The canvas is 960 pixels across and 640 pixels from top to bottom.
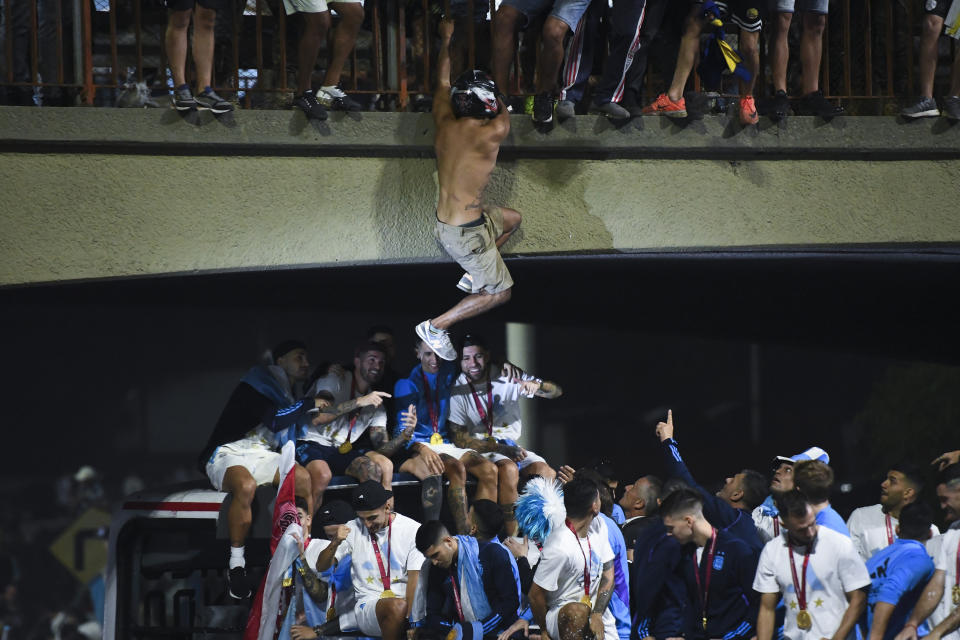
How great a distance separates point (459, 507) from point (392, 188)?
86.0 inches

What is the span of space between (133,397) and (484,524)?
8.61 meters

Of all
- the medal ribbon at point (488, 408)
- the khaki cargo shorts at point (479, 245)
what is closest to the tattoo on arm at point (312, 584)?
the medal ribbon at point (488, 408)

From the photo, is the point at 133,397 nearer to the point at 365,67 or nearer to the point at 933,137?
the point at 365,67

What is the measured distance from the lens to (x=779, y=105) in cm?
912

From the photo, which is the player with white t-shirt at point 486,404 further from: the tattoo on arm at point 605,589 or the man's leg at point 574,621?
the man's leg at point 574,621

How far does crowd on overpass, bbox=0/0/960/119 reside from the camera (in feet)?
28.3

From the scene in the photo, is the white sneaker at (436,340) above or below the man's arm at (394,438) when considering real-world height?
above

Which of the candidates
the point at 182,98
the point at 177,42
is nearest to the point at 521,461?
the point at 182,98

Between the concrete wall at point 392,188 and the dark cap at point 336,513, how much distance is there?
5.27 ft

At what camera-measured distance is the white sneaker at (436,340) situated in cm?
915

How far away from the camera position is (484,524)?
27.5 ft

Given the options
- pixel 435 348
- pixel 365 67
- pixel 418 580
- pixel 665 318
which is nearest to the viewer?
pixel 418 580

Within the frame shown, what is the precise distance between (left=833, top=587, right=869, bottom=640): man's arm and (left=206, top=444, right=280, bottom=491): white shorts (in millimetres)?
3726

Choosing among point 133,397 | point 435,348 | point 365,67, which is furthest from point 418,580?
point 133,397
